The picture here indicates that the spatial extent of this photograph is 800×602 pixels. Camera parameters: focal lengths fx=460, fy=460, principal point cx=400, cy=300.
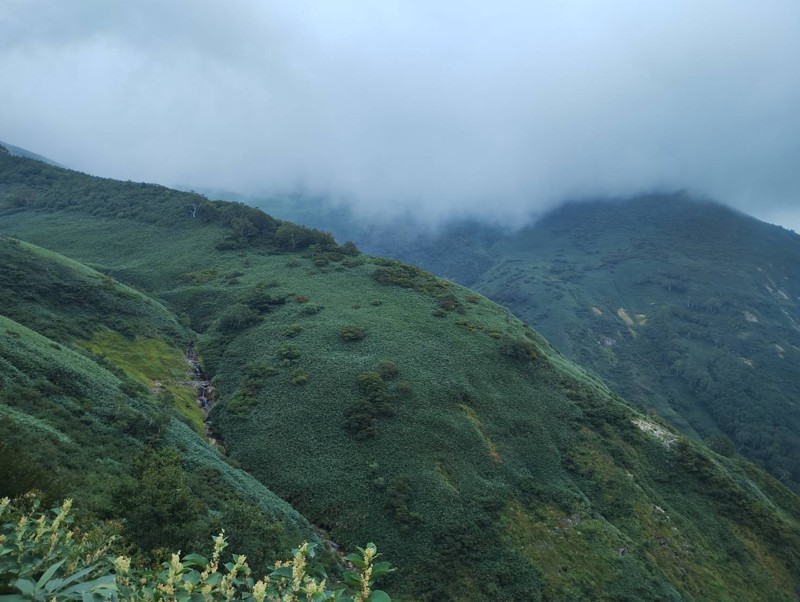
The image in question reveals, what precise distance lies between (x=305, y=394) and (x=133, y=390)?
18791 mm

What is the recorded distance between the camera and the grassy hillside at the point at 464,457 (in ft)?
129

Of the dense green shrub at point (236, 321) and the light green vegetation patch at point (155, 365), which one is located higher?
the dense green shrub at point (236, 321)

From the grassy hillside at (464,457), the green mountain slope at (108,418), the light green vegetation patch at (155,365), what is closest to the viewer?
the green mountain slope at (108,418)

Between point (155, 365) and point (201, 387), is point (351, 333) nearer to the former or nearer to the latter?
point (201, 387)

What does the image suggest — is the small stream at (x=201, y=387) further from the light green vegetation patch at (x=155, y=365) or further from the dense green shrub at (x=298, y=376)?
the dense green shrub at (x=298, y=376)

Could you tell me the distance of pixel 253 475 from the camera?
44.2 metres

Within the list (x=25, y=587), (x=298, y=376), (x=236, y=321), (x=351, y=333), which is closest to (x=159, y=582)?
(x=25, y=587)

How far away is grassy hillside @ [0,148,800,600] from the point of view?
39.3m

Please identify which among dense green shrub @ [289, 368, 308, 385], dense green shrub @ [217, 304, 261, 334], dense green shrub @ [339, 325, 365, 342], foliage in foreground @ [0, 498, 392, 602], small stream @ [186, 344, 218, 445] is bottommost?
small stream @ [186, 344, 218, 445]

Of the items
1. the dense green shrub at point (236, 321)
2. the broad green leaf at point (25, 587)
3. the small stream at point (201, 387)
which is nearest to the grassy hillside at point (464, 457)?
the dense green shrub at point (236, 321)

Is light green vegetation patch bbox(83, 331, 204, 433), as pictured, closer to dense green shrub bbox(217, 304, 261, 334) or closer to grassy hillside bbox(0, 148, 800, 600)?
grassy hillside bbox(0, 148, 800, 600)

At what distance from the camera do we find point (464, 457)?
48.4 m

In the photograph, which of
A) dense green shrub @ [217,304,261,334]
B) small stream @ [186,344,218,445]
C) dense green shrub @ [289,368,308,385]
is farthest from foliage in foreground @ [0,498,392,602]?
dense green shrub @ [217,304,261,334]

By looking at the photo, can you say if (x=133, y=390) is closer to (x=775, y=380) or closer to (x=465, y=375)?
(x=465, y=375)
